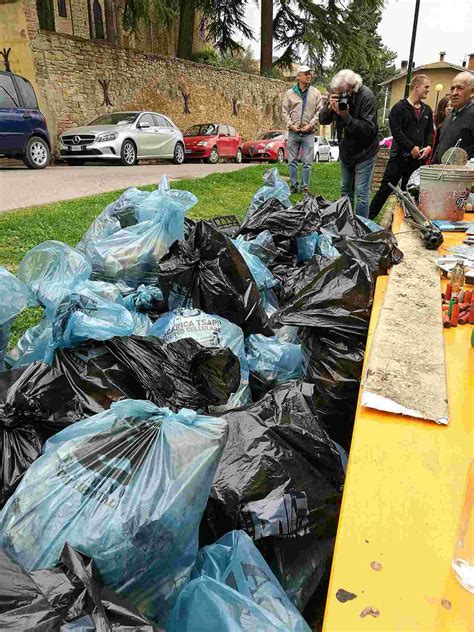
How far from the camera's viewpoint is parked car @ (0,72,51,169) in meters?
9.52

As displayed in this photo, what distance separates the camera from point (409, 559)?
2.79 ft

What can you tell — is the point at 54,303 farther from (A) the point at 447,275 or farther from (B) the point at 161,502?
(A) the point at 447,275

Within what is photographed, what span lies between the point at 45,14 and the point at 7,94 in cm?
875

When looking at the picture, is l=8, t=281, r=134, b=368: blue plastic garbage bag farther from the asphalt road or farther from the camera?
the asphalt road

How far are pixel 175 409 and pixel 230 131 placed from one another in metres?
17.0

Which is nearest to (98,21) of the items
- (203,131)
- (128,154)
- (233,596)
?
(203,131)

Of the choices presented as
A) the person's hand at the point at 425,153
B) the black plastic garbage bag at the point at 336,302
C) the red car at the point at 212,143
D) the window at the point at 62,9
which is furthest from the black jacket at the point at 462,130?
the window at the point at 62,9

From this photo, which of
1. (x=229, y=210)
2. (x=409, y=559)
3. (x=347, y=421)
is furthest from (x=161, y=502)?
(x=229, y=210)

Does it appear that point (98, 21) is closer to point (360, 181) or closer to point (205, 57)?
point (205, 57)

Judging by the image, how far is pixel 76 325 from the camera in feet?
6.39

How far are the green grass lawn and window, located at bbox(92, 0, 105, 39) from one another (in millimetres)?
22018

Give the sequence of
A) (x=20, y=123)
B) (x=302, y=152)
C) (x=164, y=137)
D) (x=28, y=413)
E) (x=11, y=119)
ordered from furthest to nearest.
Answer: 1. (x=164, y=137)
2. (x=20, y=123)
3. (x=11, y=119)
4. (x=302, y=152)
5. (x=28, y=413)

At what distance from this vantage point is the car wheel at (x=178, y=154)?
14.4 m

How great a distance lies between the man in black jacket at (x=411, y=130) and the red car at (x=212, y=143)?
11146mm
